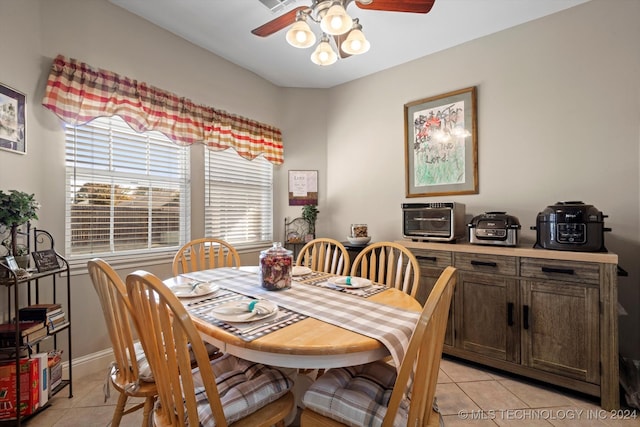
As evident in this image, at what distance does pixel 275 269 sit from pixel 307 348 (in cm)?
64

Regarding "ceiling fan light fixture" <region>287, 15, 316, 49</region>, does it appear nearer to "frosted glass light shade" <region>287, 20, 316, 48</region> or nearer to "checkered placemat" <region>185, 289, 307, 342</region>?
"frosted glass light shade" <region>287, 20, 316, 48</region>

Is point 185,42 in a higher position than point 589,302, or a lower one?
higher

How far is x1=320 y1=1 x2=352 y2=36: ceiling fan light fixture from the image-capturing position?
1.42 metres

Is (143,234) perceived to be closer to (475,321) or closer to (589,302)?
(475,321)

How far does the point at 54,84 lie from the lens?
A: 1.92 metres

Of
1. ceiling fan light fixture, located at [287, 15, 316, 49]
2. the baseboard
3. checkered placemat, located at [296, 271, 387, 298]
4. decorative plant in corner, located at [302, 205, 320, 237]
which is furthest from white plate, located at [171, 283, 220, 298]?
decorative plant in corner, located at [302, 205, 320, 237]

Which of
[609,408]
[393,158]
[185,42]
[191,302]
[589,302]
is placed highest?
[185,42]

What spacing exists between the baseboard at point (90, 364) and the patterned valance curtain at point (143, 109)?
1.64 meters

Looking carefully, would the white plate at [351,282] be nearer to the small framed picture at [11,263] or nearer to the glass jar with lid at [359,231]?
the glass jar with lid at [359,231]

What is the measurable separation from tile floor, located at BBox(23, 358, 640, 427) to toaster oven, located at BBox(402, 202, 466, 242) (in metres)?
1.05

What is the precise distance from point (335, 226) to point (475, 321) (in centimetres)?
183

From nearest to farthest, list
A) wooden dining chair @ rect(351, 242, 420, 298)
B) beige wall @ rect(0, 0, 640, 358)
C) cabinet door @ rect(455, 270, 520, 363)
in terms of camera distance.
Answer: wooden dining chair @ rect(351, 242, 420, 298), beige wall @ rect(0, 0, 640, 358), cabinet door @ rect(455, 270, 520, 363)

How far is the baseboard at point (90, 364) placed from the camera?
6.71ft

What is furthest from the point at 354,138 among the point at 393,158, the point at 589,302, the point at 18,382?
the point at 18,382
